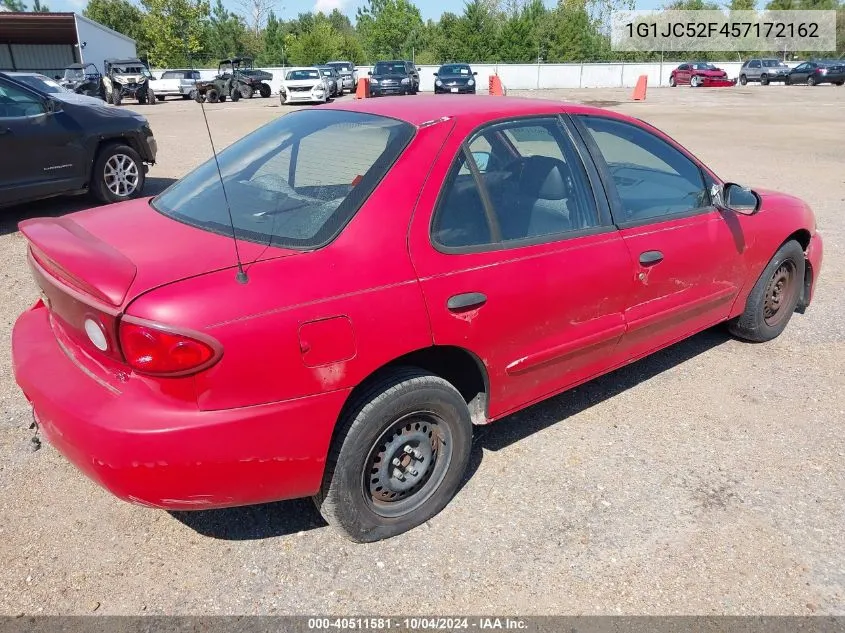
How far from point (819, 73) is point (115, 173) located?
142 ft

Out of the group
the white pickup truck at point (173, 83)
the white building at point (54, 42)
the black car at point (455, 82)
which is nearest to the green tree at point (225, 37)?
the white building at point (54, 42)

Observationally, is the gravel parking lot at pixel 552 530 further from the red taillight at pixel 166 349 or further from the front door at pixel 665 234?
the red taillight at pixel 166 349

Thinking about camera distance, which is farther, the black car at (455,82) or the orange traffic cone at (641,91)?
the black car at (455,82)

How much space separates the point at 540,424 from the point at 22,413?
8.83ft

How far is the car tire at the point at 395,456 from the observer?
2.51 metres

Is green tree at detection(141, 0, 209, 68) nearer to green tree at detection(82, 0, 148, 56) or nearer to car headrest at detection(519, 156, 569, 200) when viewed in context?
green tree at detection(82, 0, 148, 56)

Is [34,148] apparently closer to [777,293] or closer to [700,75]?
[777,293]

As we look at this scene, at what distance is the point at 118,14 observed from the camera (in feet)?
218

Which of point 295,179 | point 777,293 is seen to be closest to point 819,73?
point 777,293

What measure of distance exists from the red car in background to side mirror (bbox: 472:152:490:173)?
43099mm

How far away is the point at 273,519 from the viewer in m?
2.88

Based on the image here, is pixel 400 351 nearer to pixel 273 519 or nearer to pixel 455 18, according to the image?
pixel 273 519

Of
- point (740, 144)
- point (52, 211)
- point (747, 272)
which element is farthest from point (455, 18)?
point (747, 272)

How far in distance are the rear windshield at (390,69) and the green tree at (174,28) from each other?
23467 mm
